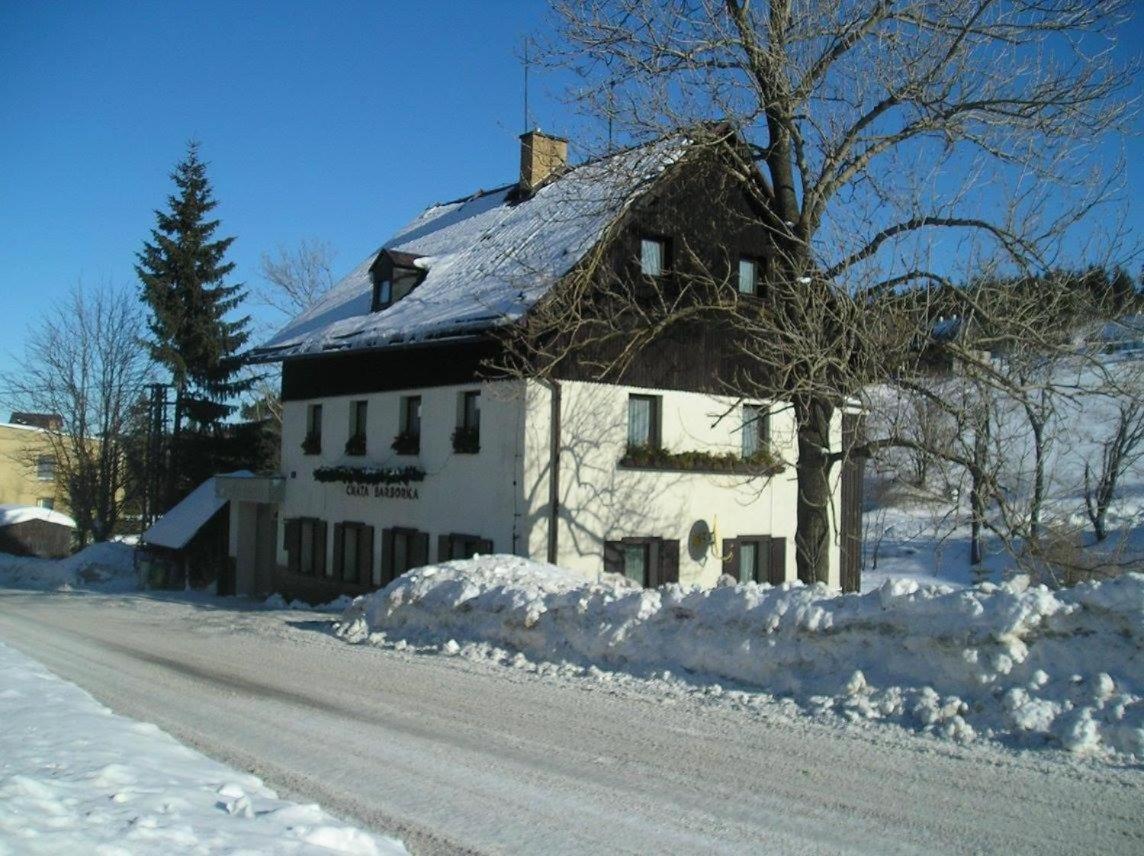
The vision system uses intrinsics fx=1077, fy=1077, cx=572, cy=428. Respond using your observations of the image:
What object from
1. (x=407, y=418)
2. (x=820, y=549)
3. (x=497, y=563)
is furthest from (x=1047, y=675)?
(x=407, y=418)

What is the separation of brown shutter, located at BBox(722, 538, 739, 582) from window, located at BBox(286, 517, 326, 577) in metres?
9.70

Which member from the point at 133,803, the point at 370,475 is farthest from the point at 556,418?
the point at 133,803

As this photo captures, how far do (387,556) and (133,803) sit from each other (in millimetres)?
17891

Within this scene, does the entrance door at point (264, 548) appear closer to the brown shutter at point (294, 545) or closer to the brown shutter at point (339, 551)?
the brown shutter at point (294, 545)

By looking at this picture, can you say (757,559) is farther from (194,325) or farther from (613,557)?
(194,325)

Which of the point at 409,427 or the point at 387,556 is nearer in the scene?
the point at 409,427

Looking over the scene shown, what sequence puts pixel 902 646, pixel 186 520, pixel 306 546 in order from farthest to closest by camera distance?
pixel 186 520 < pixel 306 546 < pixel 902 646

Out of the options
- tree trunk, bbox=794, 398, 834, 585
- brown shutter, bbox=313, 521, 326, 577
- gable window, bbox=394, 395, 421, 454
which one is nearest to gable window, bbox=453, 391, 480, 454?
gable window, bbox=394, 395, 421, 454

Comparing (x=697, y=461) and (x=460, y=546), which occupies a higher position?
(x=697, y=461)

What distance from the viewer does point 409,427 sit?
23438mm

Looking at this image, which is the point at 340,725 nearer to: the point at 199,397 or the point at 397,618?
the point at 397,618

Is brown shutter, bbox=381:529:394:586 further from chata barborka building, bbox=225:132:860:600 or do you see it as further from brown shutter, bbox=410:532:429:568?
brown shutter, bbox=410:532:429:568

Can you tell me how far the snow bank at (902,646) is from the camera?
8289 mm

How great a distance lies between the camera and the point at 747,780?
23.8 ft
